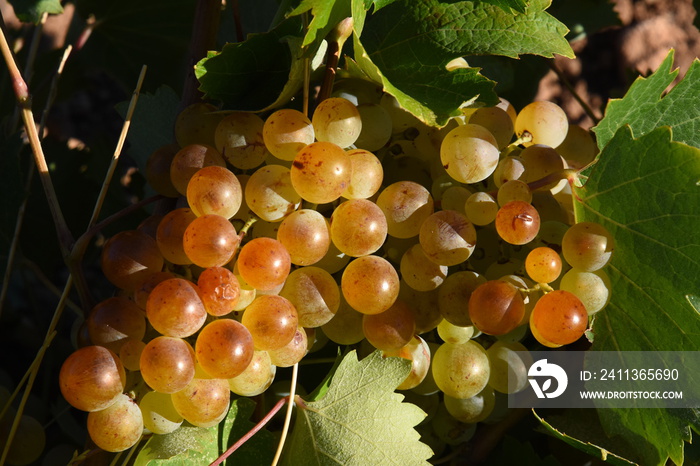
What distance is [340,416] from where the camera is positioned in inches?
24.4

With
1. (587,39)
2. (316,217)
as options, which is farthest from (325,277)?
(587,39)

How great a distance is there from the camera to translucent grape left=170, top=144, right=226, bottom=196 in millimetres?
578

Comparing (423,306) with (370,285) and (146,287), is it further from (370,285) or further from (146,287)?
(146,287)

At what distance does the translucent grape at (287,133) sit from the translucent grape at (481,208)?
149mm

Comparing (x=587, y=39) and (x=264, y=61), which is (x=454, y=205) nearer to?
(x=264, y=61)

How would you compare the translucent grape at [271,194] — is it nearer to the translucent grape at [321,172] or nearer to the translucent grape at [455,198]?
the translucent grape at [321,172]

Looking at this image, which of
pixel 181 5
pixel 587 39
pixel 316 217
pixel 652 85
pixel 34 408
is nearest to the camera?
pixel 316 217

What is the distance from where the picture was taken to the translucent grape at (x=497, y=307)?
549 millimetres

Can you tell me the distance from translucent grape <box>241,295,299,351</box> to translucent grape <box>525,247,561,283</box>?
8.0 inches

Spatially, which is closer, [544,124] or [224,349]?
[224,349]

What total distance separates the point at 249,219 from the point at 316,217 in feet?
0.21

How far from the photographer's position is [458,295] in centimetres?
58

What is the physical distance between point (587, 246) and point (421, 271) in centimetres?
14

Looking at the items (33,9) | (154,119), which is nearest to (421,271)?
(154,119)
